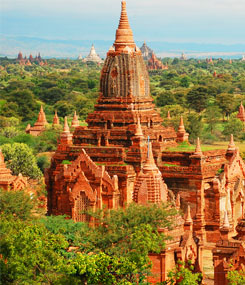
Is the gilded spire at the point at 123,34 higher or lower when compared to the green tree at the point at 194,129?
higher

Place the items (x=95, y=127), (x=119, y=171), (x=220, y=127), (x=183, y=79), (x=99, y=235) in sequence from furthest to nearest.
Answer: (x=183, y=79), (x=220, y=127), (x=95, y=127), (x=119, y=171), (x=99, y=235)

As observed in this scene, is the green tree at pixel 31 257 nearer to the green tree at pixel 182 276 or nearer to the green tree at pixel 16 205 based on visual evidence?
the green tree at pixel 182 276

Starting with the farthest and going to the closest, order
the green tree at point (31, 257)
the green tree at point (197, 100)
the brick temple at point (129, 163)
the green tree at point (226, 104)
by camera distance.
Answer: the green tree at point (197, 100), the green tree at point (226, 104), the brick temple at point (129, 163), the green tree at point (31, 257)

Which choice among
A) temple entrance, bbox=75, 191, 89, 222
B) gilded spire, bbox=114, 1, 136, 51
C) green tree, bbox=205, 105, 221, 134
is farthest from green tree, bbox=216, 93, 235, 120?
temple entrance, bbox=75, 191, 89, 222

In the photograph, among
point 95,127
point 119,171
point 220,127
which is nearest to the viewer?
point 119,171

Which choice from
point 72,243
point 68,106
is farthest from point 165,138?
point 68,106

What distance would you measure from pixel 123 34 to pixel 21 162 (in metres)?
15.2

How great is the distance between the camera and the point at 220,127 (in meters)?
86.8

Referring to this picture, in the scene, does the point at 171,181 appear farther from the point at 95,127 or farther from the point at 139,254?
the point at 139,254

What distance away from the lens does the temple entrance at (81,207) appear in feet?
126

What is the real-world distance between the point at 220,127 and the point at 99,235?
186 feet

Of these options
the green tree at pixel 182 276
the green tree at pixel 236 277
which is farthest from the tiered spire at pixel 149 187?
the green tree at pixel 236 277

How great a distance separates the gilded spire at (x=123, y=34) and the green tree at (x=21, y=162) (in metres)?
14.3

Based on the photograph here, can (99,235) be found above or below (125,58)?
below
